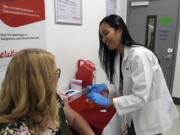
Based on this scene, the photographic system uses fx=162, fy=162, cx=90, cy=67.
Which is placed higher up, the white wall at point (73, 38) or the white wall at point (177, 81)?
the white wall at point (73, 38)

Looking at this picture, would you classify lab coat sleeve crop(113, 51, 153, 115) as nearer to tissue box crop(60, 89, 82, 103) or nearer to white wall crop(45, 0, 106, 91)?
tissue box crop(60, 89, 82, 103)

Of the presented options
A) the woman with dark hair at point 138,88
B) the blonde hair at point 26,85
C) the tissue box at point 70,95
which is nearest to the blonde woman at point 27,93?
the blonde hair at point 26,85

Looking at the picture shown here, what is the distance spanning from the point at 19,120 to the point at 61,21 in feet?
3.30

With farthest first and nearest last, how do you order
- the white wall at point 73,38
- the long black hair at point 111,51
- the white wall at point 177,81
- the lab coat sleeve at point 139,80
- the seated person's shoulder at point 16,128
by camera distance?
the white wall at point 177,81 < the white wall at point 73,38 < the long black hair at point 111,51 < the lab coat sleeve at point 139,80 < the seated person's shoulder at point 16,128

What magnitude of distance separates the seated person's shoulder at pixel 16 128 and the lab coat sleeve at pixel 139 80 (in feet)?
2.26

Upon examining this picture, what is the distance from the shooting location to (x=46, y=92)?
74 cm

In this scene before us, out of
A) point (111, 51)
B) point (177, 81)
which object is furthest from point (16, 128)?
point (177, 81)

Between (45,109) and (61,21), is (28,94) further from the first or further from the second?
(61,21)

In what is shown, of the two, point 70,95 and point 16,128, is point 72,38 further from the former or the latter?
point 16,128

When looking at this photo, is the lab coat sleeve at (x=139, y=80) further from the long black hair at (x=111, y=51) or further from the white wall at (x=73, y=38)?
the white wall at (x=73, y=38)

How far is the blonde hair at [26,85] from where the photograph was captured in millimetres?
689

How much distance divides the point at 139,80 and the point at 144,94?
0.33 feet

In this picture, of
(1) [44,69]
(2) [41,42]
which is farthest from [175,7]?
(1) [44,69]

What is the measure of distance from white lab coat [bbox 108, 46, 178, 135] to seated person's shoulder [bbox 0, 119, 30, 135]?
2.19ft
